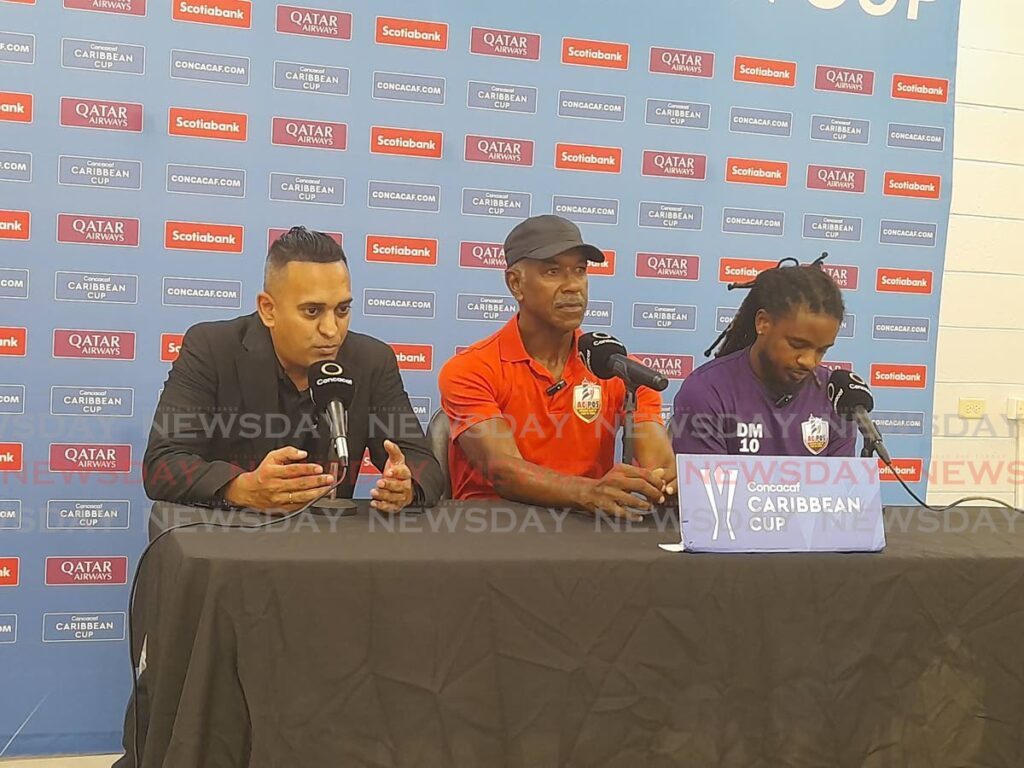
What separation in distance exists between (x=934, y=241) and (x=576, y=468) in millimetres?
1747

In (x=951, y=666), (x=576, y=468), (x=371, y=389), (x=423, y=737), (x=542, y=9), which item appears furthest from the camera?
(x=542, y=9)

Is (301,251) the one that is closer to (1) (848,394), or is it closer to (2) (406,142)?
(2) (406,142)

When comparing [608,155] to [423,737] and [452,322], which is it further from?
[423,737]

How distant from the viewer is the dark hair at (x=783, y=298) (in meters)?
2.32

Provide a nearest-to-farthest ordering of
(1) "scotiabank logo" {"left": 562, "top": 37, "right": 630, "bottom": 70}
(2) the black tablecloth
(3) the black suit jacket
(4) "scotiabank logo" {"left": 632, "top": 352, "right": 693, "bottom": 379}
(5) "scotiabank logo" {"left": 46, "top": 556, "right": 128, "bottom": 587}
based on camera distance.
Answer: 1. (2) the black tablecloth
2. (3) the black suit jacket
3. (5) "scotiabank logo" {"left": 46, "top": 556, "right": 128, "bottom": 587}
4. (1) "scotiabank logo" {"left": 562, "top": 37, "right": 630, "bottom": 70}
5. (4) "scotiabank logo" {"left": 632, "top": 352, "right": 693, "bottom": 379}

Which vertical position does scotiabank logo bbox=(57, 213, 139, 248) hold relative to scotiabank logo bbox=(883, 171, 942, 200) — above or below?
below

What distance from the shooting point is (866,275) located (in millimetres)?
3197

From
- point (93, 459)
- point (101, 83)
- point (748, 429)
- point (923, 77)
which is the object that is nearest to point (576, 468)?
point (748, 429)

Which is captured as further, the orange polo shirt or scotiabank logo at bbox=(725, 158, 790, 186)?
scotiabank logo at bbox=(725, 158, 790, 186)

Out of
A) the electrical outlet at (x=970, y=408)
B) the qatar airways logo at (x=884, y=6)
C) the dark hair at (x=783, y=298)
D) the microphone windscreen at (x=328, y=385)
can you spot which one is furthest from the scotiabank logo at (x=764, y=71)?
the microphone windscreen at (x=328, y=385)

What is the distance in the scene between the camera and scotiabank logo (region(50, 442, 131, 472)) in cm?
266

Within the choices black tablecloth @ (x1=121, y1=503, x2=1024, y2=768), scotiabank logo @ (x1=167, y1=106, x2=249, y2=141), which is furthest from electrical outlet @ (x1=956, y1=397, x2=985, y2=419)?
scotiabank logo @ (x1=167, y1=106, x2=249, y2=141)

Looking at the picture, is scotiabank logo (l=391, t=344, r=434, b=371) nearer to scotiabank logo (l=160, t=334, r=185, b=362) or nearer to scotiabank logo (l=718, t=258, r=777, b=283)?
scotiabank logo (l=160, t=334, r=185, b=362)

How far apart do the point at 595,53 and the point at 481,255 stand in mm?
749
